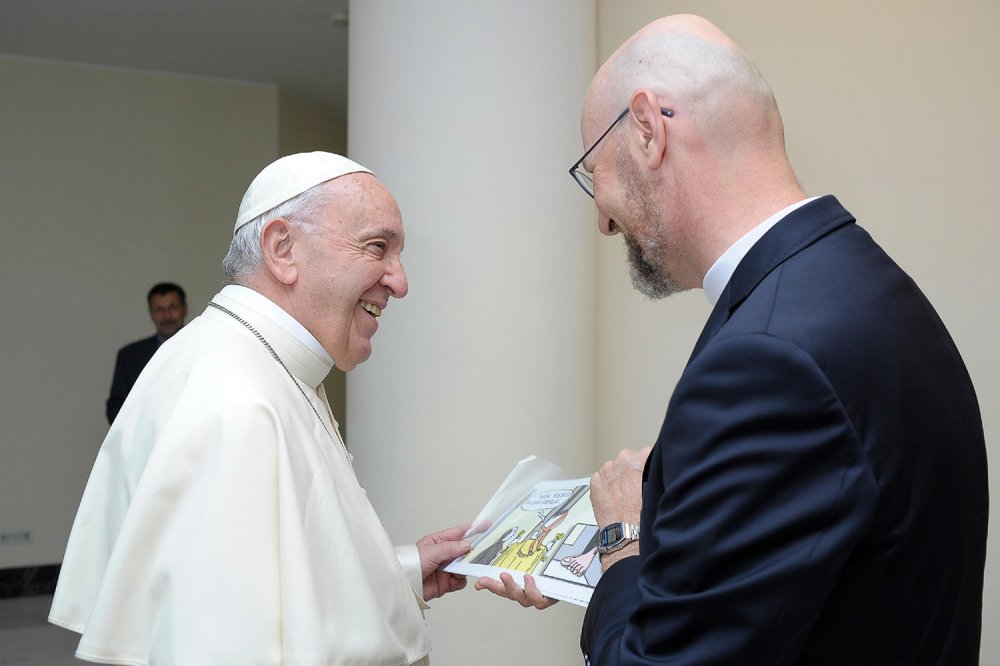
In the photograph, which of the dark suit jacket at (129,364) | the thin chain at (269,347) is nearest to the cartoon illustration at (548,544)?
the thin chain at (269,347)

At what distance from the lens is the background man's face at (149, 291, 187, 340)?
24.9 ft

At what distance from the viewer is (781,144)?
5.12 feet

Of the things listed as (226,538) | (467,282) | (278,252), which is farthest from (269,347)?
(467,282)

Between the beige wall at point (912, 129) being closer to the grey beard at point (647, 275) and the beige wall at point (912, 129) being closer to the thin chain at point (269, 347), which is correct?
the grey beard at point (647, 275)

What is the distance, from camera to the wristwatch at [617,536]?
5.68 ft

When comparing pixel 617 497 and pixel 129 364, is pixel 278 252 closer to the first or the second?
pixel 617 497

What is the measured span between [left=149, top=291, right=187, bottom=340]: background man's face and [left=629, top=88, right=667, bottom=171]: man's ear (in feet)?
21.5

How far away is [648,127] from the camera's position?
5.23 feet

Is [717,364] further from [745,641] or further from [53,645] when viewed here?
[53,645]

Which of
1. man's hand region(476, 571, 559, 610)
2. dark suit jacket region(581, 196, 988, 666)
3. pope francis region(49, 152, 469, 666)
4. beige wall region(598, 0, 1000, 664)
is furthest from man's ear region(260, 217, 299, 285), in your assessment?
beige wall region(598, 0, 1000, 664)

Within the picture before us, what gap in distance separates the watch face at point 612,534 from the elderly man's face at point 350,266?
1035 mm

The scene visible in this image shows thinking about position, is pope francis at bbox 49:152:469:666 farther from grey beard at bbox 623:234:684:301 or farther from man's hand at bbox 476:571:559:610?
grey beard at bbox 623:234:684:301

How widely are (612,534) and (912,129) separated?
7.99 feet

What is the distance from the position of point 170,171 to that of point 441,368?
19.9 ft
